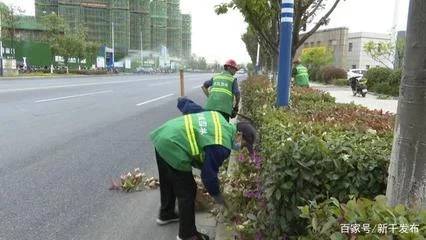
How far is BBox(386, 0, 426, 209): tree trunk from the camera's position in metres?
2.46

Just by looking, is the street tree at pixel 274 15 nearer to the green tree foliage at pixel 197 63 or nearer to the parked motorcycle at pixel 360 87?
the parked motorcycle at pixel 360 87

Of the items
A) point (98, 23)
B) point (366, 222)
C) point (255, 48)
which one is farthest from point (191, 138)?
point (98, 23)

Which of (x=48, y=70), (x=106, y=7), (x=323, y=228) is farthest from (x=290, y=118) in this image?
(x=106, y=7)

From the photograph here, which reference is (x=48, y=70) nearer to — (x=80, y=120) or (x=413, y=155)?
(x=80, y=120)

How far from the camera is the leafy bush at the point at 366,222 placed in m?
1.83

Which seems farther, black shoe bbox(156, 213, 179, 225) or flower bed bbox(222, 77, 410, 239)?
black shoe bbox(156, 213, 179, 225)

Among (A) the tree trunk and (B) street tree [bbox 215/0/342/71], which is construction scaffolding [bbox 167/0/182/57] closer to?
(B) street tree [bbox 215/0/342/71]

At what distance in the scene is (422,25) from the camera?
2439mm

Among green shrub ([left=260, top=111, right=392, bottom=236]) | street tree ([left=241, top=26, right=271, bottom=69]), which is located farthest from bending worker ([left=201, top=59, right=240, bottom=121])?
street tree ([left=241, top=26, right=271, bottom=69])

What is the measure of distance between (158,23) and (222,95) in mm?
96607

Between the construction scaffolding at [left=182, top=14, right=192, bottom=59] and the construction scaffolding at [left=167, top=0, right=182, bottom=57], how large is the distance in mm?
4571

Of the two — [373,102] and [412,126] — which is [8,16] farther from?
[412,126]

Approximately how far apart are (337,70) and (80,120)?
35.3 meters

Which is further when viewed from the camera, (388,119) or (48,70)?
(48,70)
